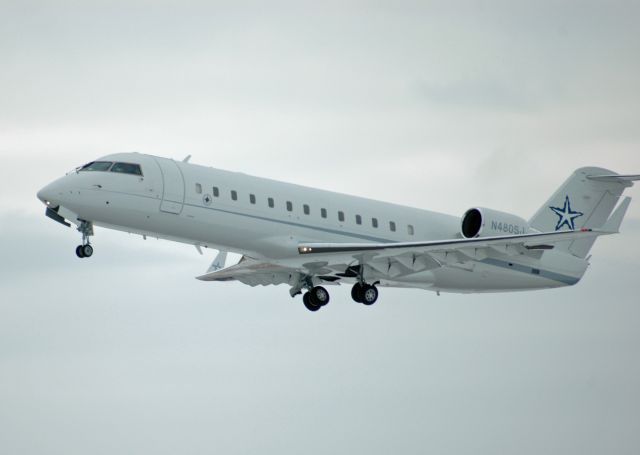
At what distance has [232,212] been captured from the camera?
35781 mm

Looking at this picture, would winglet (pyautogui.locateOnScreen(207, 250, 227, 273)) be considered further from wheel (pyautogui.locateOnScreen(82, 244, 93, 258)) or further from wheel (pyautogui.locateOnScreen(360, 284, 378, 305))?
wheel (pyautogui.locateOnScreen(82, 244, 93, 258))

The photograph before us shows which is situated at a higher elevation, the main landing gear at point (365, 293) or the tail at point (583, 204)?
the tail at point (583, 204)

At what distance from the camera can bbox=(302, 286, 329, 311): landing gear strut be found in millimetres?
39406

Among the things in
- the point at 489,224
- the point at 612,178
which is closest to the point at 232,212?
the point at 489,224

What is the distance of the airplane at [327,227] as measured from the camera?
34781mm

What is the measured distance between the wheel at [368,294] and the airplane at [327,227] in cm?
3

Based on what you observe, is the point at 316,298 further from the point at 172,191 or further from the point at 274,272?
the point at 172,191

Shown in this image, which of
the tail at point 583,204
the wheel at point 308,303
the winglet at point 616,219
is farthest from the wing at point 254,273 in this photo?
the winglet at point 616,219

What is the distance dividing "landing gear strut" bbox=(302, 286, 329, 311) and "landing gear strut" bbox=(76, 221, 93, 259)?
26.0ft

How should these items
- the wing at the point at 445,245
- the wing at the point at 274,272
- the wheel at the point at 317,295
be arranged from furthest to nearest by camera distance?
the wheel at the point at 317,295 → the wing at the point at 274,272 → the wing at the point at 445,245

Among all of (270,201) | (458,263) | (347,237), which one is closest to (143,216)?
(270,201)

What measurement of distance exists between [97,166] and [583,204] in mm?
18224

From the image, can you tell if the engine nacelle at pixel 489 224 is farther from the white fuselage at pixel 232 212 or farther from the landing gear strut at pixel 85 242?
the landing gear strut at pixel 85 242

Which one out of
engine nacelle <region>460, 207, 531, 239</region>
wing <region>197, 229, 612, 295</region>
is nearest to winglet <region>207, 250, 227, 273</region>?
wing <region>197, 229, 612, 295</region>
